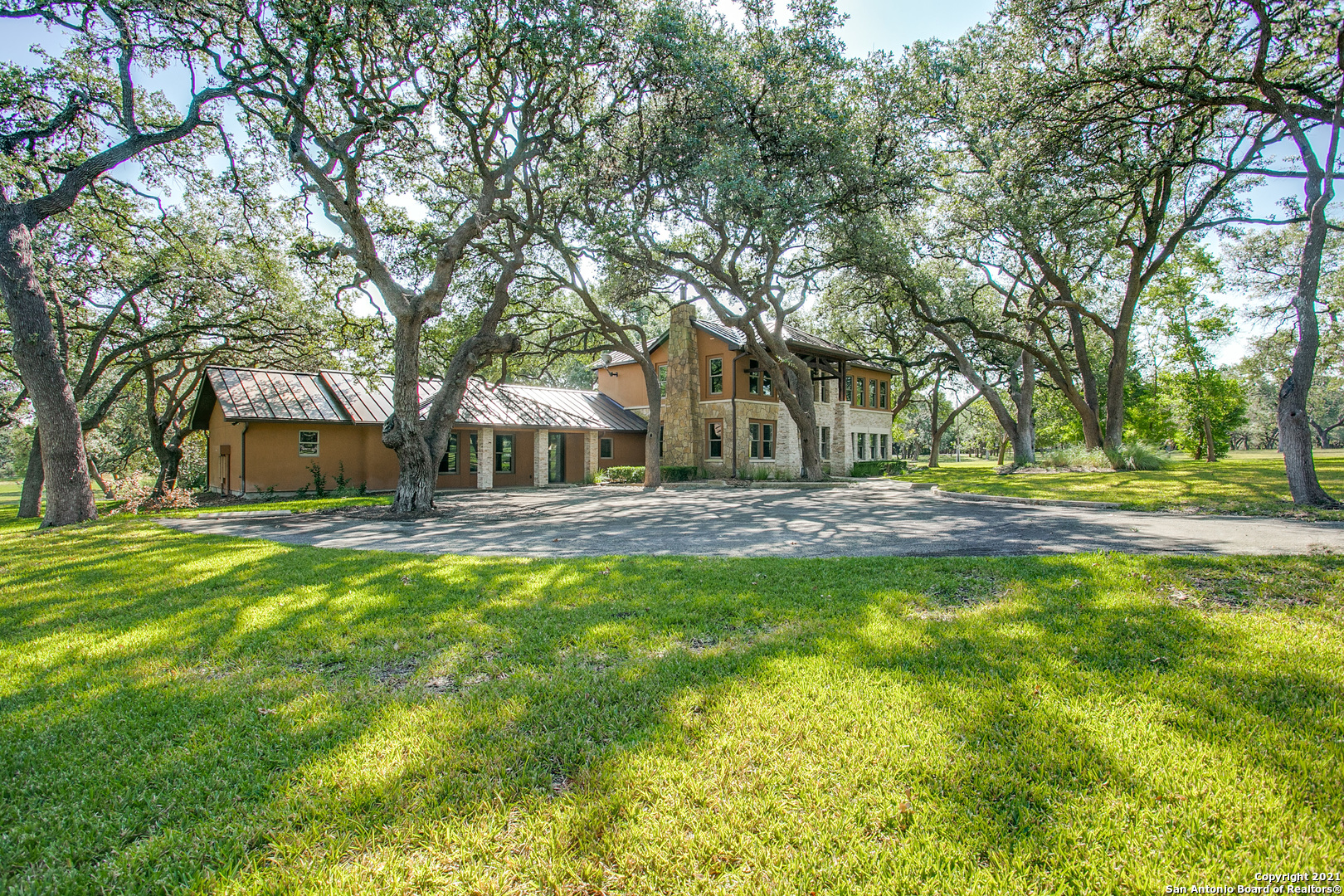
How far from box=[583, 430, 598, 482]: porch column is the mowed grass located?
14579mm

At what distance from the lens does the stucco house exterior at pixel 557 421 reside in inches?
816

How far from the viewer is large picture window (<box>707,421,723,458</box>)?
26.7m

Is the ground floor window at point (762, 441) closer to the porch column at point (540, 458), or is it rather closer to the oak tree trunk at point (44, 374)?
the porch column at point (540, 458)

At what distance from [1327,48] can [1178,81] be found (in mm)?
2395

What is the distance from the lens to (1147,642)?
159 inches

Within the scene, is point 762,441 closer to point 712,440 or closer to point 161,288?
point 712,440

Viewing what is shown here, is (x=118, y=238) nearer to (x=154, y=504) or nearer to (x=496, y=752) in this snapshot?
(x=154, y=504)

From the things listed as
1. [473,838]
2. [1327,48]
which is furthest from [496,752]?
[1327,48]

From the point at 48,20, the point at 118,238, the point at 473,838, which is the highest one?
the point at 48,20

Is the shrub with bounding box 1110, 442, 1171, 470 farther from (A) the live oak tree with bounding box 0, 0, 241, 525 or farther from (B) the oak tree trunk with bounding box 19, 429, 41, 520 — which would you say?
(B) the oak tree trunk with bounding box 19, 429, 41, 520

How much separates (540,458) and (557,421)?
1.74 m

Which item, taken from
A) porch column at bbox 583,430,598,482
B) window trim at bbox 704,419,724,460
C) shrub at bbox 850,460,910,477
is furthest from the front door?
shrub at bbox 850,460,910,477

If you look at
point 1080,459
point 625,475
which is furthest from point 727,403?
point 1080,459

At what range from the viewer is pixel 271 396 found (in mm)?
20922
